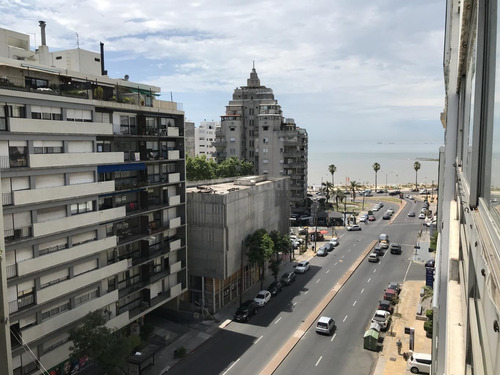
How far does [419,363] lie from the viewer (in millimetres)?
27562

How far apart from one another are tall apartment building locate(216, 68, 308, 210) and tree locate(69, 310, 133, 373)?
193ft

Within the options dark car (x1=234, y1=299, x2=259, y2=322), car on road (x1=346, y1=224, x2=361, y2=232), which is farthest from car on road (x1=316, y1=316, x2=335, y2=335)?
car on road (x1=346, y1=224, x2=361, y2=232)

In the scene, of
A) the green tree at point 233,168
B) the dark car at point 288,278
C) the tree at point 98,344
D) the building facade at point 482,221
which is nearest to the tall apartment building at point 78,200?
the tree at point 98,344

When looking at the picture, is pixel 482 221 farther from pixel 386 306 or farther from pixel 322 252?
pixel 322 252

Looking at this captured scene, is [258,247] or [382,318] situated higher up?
[258,247]

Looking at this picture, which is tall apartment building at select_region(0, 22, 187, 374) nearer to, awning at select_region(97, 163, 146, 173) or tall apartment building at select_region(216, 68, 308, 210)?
awning at select_region(97, 163, 146, 173)

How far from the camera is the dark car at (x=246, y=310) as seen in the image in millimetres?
37253

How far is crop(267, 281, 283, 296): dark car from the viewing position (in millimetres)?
43756

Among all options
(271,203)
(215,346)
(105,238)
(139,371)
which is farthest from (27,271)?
(271,203)

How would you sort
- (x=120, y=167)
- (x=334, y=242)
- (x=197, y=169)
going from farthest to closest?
(x=197, y=169)
(x=334, y=242)
(x=120, y=167)

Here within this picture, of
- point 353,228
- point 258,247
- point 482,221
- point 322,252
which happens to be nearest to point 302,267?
point 322,252

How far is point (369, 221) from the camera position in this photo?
8556cm

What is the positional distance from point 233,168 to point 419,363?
56306 mm

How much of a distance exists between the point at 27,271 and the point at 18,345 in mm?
3990
